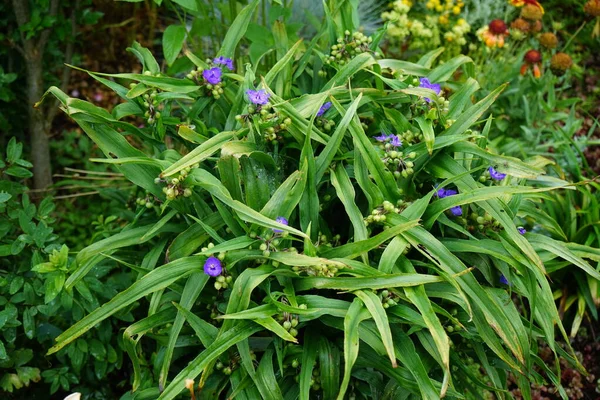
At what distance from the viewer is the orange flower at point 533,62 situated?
3.10 meters

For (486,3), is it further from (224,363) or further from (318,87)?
(224,363)

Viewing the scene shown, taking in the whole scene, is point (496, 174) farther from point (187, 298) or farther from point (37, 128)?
point (37, 128)

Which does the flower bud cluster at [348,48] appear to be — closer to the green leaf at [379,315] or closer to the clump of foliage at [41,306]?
the green leaf at [379,315]

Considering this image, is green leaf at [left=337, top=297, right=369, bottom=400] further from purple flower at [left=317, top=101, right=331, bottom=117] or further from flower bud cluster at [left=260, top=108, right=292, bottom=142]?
purple flower at [left=317, top=101, right=331, bottom=117]

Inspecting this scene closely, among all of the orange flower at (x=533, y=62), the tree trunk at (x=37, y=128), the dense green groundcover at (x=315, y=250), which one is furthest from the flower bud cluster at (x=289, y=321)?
the orange flower at (x=533, y=62)

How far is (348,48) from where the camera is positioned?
7.00 ft

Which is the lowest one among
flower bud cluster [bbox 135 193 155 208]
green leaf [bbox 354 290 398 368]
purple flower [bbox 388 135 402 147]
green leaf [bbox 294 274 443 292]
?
green leaf [bbox 354 290 398 368]

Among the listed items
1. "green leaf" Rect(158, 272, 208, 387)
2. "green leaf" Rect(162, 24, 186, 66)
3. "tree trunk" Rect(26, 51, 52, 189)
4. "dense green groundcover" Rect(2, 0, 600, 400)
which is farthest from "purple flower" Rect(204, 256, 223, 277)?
"tree trunk" Rect(26, 51, 52, 189)

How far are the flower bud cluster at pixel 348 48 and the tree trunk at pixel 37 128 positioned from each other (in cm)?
143

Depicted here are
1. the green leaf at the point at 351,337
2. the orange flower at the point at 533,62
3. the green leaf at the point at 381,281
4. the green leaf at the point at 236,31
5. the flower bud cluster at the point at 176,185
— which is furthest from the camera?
the orange flower at the point at 533,62

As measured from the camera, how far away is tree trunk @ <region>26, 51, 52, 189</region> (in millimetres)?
2811

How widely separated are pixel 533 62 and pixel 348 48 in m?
1.41

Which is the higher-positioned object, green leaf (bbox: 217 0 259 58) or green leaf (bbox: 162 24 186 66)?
green leaf (bbox: 217 0 259 58)

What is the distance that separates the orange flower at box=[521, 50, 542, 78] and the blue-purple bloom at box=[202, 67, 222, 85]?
1832mm
